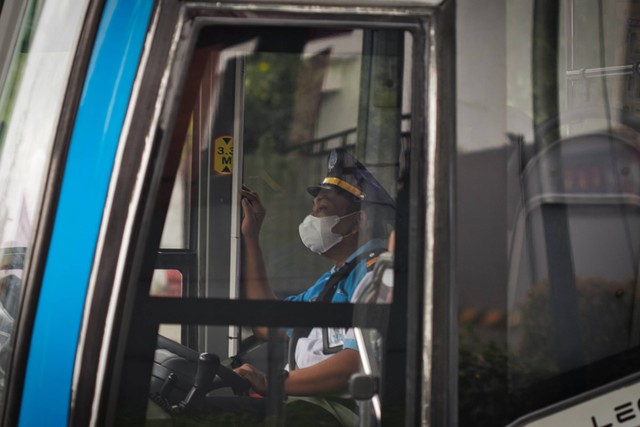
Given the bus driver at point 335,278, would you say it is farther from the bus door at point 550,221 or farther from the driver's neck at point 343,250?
the bus door at point 550,221

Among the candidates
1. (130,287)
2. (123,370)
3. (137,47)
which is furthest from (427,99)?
(123,370)

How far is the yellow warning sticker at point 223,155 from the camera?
2508mm

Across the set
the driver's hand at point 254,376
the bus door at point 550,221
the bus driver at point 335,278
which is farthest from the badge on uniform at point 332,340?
the bus door at point 550,221

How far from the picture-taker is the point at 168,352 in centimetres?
230

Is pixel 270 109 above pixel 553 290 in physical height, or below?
above

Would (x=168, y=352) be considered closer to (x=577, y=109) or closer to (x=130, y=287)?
(x=130, y=287)

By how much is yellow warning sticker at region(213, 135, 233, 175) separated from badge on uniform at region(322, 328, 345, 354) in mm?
599

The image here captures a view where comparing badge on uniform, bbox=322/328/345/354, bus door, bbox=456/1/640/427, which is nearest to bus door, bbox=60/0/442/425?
badge on uniform, bbox=322/328/345/354

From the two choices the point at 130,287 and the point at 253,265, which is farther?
the point at 253,265

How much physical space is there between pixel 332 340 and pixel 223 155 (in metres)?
0.67

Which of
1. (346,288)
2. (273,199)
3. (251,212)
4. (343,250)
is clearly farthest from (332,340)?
(251,212)

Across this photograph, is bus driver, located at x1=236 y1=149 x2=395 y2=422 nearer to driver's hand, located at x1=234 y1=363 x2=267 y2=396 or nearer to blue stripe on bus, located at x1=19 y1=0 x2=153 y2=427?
driver's hand, located at x1=234 y1=363 x2=267 y2=396

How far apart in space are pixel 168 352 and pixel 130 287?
0.26 metres

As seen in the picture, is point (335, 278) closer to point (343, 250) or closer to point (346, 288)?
point (346, 288)
